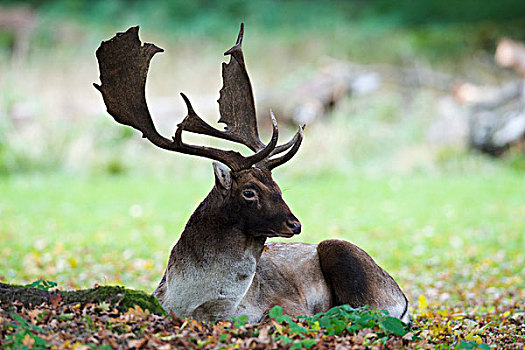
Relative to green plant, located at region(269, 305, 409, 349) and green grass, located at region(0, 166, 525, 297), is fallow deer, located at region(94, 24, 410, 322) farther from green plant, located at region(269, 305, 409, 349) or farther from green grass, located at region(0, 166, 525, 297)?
green grass, located at region(0, 166, 525, 297)

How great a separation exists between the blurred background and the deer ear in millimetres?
786

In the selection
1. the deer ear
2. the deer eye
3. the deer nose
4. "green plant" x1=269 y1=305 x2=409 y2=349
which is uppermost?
the deer ear

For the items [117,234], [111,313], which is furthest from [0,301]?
[117,234]

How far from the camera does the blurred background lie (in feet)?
33.3

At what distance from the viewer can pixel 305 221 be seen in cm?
1219

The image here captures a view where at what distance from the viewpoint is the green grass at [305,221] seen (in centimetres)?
920

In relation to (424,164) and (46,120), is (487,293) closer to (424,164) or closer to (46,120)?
(424,164)

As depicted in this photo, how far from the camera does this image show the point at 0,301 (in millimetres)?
4496

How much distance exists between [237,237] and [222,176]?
1.38ft

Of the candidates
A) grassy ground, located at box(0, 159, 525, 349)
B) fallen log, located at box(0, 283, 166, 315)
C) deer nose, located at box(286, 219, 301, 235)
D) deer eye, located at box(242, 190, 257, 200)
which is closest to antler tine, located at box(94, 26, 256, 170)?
deer eye, located at box(242, 190, 257, 200)

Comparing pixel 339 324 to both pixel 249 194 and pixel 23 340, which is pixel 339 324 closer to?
pixel 249 194

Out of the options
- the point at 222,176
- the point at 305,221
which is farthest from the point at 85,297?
the point at 305,221

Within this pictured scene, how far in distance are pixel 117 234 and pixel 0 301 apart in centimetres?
667

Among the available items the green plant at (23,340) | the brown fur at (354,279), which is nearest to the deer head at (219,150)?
the brown fur at (354,279)
